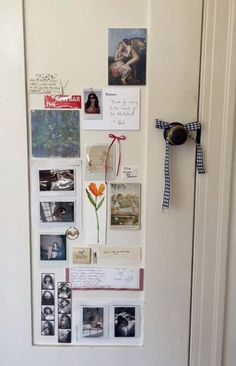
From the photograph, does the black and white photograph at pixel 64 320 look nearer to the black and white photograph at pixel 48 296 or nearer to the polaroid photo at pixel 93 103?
the black and white photograph at pixel 48 296

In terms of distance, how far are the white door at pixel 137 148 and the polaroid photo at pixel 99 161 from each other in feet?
0.13

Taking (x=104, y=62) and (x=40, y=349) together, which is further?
(x=40, y=349)

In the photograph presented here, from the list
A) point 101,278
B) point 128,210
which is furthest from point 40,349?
point 128,210

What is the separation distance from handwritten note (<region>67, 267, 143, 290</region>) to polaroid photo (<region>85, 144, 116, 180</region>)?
300 millimetres

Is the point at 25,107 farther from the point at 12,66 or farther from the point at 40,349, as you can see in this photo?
the point at 40,349

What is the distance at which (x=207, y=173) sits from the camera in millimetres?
1070

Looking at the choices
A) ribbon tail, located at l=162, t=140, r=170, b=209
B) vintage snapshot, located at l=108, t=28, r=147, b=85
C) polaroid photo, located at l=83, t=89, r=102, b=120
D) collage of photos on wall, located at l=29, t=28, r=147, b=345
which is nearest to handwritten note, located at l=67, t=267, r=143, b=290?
collage of photos on wall, located at l=29, t=28, r=147, b=345

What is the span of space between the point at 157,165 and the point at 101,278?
1.32 ft

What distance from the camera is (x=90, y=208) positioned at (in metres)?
1.10

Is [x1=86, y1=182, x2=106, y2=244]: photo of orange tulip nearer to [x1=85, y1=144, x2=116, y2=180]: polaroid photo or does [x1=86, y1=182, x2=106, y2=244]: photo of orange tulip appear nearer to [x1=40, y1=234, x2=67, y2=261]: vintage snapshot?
[x1=85, y1=144, x2=116, y2=180]: polaroid photo

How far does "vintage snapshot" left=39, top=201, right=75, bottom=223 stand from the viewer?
1099 millimetres

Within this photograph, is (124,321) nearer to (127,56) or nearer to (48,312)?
(48,312)

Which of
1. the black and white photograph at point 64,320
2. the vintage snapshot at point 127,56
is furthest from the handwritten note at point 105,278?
the vintage snapshot at point 127,56

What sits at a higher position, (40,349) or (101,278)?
(101,278)
